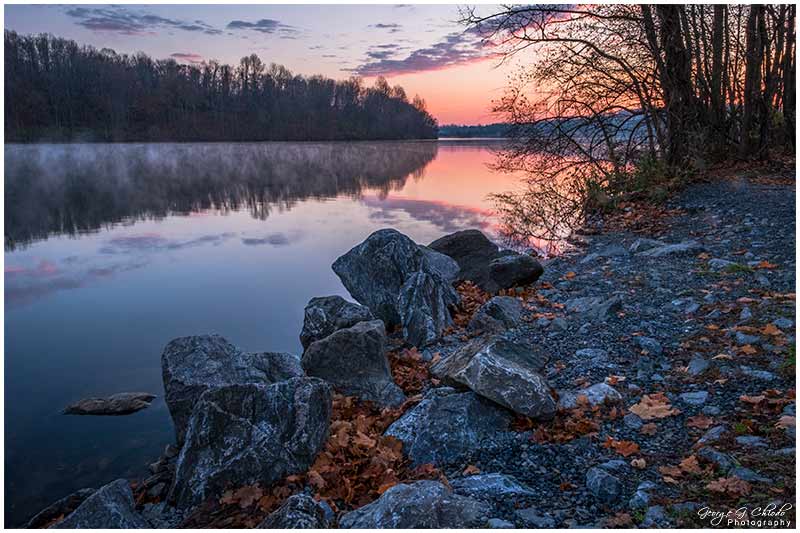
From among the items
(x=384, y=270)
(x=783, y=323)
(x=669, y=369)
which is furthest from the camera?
(x=384, y=270)

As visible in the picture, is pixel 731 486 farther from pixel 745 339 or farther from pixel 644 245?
pixel 644 245

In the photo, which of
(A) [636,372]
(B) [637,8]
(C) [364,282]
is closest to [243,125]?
(B) [637,8]

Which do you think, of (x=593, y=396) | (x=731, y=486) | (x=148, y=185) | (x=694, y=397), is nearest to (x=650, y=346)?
(x=694, y=397)

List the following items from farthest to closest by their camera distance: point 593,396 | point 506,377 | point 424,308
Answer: point 424,308
point 593,396
point 506,377

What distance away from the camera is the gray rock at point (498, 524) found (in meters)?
3.28

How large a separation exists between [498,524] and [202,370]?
3426 millimetres

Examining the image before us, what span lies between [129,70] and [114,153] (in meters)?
15.6

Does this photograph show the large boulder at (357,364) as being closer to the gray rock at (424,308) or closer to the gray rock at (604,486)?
the gray rock at (424,308)

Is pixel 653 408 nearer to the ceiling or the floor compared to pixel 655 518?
nearer to the ceiling

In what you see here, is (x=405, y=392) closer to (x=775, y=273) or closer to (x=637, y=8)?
(x=775, y=273)

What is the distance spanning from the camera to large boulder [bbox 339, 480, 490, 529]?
326 centimetres

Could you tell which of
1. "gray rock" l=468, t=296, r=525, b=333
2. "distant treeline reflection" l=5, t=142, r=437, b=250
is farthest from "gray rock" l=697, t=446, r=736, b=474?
"distant treeline reflection" l=5, t=142, r=437, b=250

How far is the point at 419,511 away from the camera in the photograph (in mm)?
3277

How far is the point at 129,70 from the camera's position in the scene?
2475 inches
